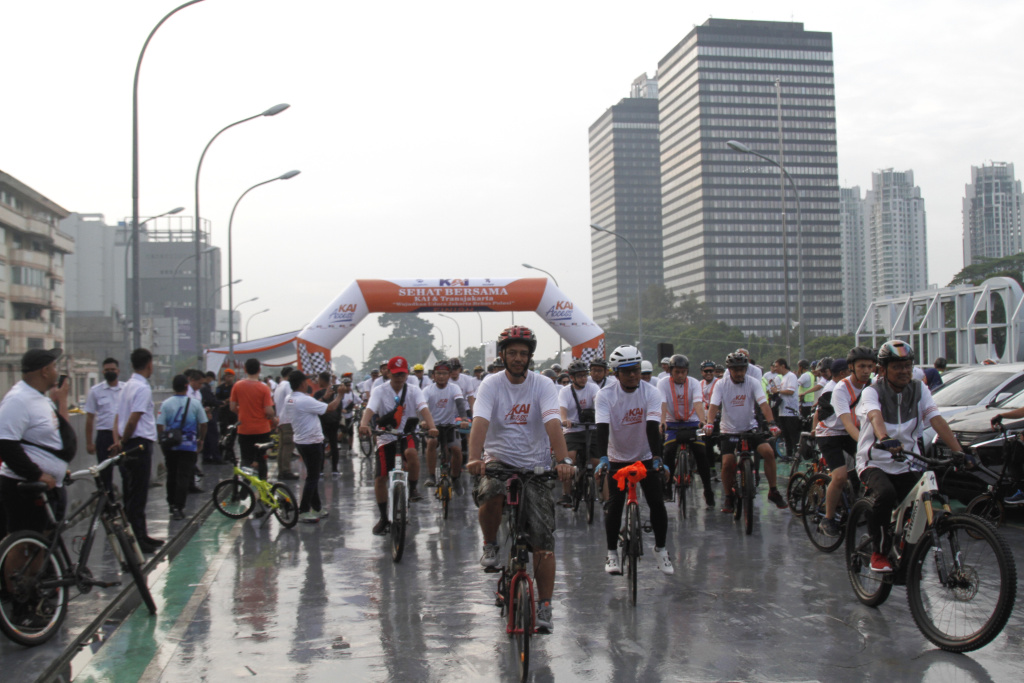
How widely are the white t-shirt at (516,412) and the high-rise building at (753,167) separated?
5449 inches

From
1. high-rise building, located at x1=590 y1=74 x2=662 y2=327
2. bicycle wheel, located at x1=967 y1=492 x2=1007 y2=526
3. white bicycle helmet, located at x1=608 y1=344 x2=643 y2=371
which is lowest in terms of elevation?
bicycle wheel, located at x1=967 y1=492 x2=1007 y2=526

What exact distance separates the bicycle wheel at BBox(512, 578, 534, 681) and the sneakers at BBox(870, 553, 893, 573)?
8.52 ft

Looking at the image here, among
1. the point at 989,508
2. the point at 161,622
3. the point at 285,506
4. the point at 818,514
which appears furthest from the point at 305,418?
the point at 989,508

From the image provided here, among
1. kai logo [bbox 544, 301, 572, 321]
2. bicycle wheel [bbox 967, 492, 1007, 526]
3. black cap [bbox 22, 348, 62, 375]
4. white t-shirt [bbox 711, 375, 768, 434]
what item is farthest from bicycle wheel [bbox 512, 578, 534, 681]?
kai logo [bbox 544, 301, 572, 321]

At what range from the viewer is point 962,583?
17.5ft

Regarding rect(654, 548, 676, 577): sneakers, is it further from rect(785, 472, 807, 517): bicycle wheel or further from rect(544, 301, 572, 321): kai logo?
rect(544, 301, 572, 321): kai logo

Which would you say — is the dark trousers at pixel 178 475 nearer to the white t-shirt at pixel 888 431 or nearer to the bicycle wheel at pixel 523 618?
the bicycle wheel at pixel 523 618

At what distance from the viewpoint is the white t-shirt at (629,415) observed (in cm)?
747

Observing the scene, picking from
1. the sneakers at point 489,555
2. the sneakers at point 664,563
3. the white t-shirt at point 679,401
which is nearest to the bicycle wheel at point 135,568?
the sneakers at point 489,555

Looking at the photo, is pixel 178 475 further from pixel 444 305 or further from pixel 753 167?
pixel 753 167

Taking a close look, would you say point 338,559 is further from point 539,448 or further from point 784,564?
point 784,564

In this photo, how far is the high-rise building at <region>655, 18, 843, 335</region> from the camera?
138750 mm

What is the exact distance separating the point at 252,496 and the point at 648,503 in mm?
5769

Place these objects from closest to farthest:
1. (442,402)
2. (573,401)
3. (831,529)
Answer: (831,529) → (573,401) → (442,402)
